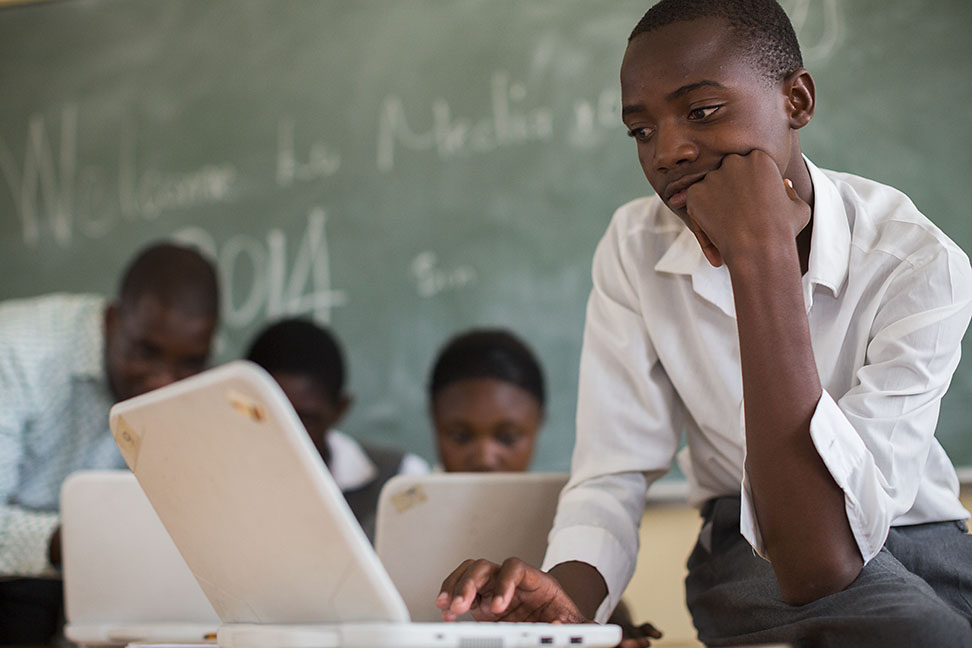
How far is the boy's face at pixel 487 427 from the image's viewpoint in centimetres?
241

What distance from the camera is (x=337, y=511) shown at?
71 centimetres

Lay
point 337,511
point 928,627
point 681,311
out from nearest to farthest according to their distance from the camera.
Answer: point 337,511
point 928,627
point 681,311

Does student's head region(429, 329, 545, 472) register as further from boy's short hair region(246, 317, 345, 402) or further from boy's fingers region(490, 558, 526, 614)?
boy's fingers region(490, 558, 526, 614)

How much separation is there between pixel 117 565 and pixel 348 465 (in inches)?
36.0

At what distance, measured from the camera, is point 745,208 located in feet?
3.67

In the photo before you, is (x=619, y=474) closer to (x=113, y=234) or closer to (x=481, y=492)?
(x=481, y=492)

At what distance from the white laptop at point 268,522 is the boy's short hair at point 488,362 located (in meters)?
1.65

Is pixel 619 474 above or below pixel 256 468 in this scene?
below

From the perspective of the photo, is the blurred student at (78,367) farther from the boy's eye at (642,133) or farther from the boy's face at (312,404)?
the boy's eye at (642,133)

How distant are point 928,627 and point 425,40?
226 centimetres

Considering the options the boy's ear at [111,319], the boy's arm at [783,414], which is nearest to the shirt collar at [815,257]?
the boy's arm at [783,414]

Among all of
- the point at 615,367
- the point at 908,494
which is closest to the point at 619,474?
the point at 615,367

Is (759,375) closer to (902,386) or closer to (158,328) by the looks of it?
(902,386)

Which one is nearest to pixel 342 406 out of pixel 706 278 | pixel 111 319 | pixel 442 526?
pixel 111 319
